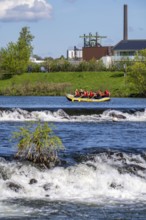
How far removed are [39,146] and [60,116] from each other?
26.4 metres

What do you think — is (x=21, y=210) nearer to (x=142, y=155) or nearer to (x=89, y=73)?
(x=142, y=155)

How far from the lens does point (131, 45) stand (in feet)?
568

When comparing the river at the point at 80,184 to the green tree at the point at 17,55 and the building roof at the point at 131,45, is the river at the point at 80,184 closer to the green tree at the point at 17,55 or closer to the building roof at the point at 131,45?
the green tree at the point at 17,55

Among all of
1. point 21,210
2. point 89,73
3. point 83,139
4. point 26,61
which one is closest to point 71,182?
point 21,210

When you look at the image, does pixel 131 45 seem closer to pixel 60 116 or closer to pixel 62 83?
pixel 62 83

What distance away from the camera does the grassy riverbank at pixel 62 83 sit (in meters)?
106

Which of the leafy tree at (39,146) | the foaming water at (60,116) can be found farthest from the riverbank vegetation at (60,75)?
the leafy tree at (39,146)

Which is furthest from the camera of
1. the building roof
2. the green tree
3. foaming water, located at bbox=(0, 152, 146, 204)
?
the building roof

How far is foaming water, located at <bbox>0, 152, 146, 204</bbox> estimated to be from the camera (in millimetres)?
23812

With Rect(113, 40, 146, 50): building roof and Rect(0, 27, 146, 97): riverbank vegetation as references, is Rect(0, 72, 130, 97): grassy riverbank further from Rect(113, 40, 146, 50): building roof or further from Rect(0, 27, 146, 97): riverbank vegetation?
Rect(113, 40, 146, 50): building roof

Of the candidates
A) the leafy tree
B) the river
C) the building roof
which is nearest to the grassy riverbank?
the building roof

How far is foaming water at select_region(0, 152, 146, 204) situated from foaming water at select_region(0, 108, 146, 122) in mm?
24240

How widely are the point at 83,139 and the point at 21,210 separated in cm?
1570

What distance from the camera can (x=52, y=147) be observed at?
1043 inches
